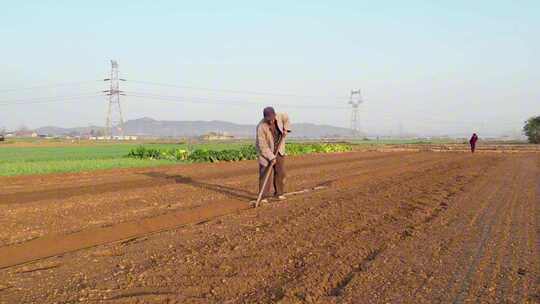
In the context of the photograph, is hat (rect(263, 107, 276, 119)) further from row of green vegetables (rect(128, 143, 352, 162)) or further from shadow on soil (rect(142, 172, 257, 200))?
row of green vegetables (rect(128, 143, 352, 162))

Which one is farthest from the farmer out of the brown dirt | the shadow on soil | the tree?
the tree

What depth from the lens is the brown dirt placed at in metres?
4.12

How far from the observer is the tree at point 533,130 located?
8000 cm

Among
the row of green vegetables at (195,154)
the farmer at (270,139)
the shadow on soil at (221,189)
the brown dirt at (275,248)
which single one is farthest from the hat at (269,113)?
the row of green vegetables at (195,154)

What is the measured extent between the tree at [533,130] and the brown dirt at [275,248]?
78.7m

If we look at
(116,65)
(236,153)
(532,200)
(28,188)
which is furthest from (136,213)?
(116,65)

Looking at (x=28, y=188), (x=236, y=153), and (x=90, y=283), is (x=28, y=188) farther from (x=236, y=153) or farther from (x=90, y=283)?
(x=236, y=153)

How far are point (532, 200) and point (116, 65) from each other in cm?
6265

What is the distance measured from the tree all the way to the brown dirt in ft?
258

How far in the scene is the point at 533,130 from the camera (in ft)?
267

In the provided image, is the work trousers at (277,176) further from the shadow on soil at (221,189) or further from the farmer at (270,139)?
the shadow on soil at (221,189)

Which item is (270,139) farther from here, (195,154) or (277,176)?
(195,154)

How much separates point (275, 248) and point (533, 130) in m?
87.7

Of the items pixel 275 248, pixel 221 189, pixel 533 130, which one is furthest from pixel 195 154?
pixel 533 130
